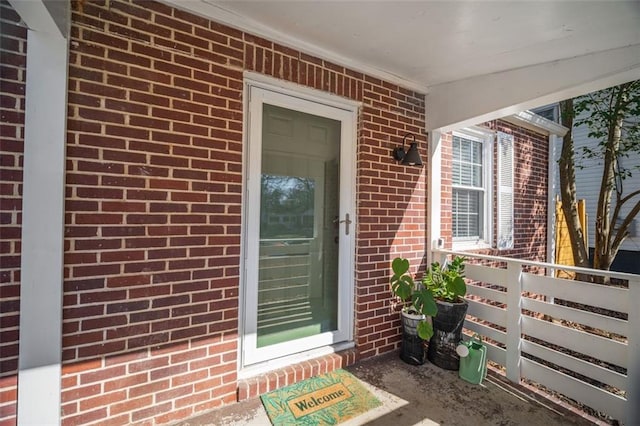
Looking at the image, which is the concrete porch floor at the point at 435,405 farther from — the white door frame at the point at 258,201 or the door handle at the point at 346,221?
the door handle at the point at 346,221

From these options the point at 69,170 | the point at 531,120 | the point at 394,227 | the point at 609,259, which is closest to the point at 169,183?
the point at 69,170

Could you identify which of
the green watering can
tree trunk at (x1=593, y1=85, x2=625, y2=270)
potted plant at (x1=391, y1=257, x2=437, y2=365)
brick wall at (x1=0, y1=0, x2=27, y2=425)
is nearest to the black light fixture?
potted plant at (x1=391, y1=257, x2=437, y2=365)

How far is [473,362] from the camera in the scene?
98.4 inches

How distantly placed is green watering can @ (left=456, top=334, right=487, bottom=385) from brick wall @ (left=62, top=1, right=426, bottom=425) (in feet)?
4.77

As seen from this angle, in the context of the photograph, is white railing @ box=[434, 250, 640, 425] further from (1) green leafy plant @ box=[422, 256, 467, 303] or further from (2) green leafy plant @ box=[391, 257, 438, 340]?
(2) green leafy plant @ box=[391, 257, 438, 340]

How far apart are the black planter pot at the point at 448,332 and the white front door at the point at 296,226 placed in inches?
32.2

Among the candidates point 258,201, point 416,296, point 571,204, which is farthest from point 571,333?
point 571,204

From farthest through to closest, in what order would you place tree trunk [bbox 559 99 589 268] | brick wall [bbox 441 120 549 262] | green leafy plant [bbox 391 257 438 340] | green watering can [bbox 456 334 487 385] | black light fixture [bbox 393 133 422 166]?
tree trunk [bbox 559 99 589 268] → brick wall [bbox 441 120 549 262] → black light fixture [bbox 393 133 422 166] → green leafy plant [bbox 391 257 438 340] → green watering can [bbox 456 334 487 385]

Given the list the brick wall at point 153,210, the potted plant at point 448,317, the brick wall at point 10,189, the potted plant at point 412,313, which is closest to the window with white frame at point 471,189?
the potted plant at point 448,317

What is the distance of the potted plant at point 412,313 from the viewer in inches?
103

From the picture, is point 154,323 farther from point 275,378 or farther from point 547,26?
point 547,26

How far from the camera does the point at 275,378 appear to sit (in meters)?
2.27

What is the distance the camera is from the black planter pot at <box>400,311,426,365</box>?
2756 mm

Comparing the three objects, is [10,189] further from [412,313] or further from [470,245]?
[470,245]
